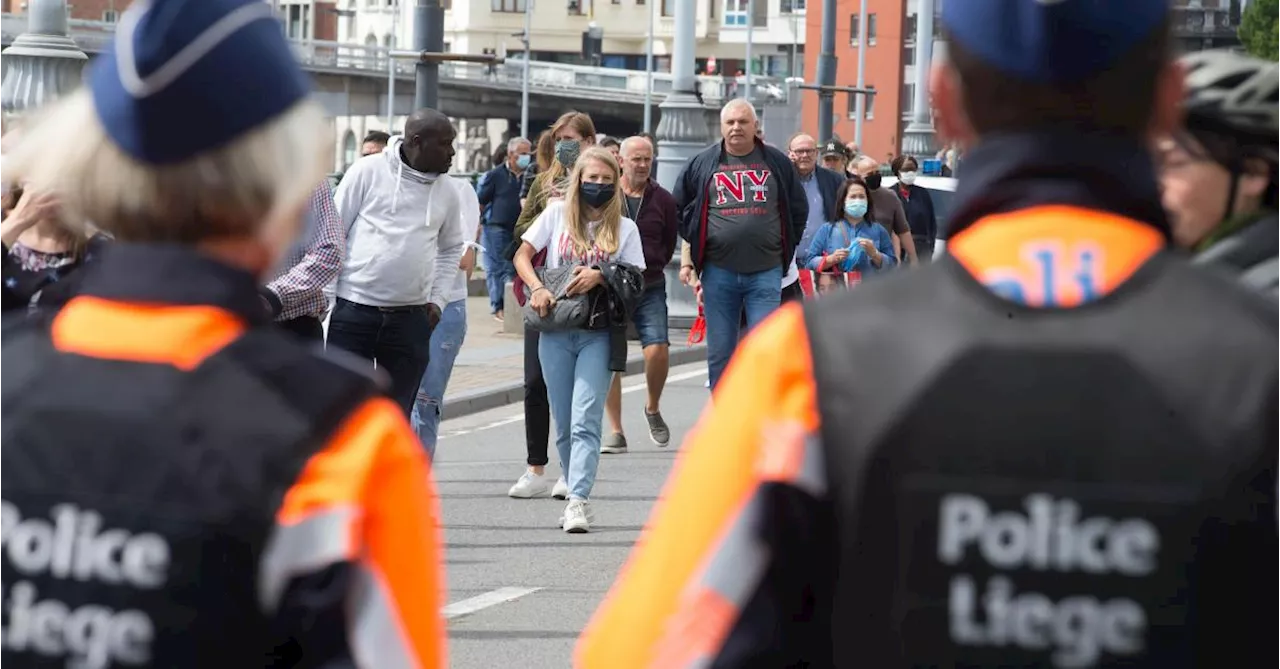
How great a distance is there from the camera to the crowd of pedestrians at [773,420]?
2160mm

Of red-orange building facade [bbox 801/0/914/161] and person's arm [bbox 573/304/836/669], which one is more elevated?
person's arm [bbox 573/304/836/669]

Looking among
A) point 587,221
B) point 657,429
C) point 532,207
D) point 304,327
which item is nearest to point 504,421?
point 657,429

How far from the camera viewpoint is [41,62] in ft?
42.9

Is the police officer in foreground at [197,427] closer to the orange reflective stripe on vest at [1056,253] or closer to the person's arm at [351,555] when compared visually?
the person's arm at [351,555]

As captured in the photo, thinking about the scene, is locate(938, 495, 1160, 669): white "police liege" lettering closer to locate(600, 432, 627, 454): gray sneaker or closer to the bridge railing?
locate(600, 432, 627, 454): gray sneaker

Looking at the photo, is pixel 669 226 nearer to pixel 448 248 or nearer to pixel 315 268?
pixel 448 248

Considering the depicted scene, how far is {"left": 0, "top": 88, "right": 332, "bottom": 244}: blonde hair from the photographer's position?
93.1 inches

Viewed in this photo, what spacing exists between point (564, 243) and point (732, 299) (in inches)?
97.2

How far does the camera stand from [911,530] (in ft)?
7.15

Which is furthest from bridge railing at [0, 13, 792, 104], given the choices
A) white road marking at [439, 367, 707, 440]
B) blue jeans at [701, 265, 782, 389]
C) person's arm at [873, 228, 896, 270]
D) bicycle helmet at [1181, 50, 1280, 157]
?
bicycle helmet at [1181, 50, 1280, 157]

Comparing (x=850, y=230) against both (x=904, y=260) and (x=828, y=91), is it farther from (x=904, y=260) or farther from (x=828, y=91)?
(x=828, y=91)

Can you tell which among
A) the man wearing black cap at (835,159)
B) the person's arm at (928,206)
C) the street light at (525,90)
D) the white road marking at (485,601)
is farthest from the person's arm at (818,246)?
the street light at (525,90)

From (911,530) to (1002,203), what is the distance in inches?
13.4

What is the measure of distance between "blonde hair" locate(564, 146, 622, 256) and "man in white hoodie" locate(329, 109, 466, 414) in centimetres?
74
